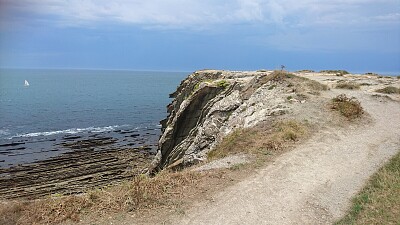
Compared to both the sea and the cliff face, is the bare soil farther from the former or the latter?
the sea

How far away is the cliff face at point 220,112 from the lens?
24320 millimetres

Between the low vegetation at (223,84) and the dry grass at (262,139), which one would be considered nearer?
the dry grass at (262,139)

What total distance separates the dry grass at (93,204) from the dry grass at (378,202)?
5706mm

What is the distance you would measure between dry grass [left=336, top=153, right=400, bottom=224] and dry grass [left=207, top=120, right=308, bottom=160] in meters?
4.77

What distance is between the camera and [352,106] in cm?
2411

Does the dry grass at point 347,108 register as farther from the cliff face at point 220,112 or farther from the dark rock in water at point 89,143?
the dark rock in water at point 89,143

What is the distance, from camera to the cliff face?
24320 mm

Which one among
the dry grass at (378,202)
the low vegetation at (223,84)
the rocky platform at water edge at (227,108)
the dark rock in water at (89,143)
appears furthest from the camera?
the dark rock in water at (89,143)

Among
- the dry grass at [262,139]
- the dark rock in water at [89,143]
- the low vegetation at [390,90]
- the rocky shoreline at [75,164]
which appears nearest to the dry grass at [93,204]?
the dry grass at [262,139]

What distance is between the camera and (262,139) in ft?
61.2

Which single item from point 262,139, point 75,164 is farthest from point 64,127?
point 262,139

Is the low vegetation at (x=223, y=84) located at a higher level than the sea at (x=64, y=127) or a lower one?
higher

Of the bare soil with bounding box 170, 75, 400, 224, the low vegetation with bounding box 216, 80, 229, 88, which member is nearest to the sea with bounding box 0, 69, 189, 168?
the low vegetation with bounding box 216, 80, 229, 88

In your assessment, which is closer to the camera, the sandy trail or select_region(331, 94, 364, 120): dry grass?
the sandy trail
